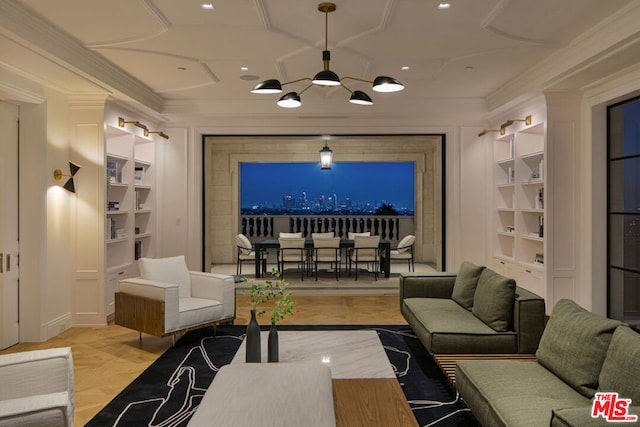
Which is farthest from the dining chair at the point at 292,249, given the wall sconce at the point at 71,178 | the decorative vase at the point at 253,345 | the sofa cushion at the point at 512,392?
the sofa cushion at the point at 512,392

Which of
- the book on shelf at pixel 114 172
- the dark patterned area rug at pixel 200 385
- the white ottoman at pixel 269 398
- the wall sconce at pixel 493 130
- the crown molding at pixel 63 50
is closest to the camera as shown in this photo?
the white ottoman at pixel 269 398

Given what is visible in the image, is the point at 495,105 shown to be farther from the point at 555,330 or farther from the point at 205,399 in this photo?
the point at 205,399

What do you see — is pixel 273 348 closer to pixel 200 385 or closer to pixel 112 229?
pixel 200 385

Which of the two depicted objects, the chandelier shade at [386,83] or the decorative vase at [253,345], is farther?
the chandelier shade at [386,83]

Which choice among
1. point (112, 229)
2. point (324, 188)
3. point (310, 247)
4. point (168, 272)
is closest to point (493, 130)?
point (310, 247)

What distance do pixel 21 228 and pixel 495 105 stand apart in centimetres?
596

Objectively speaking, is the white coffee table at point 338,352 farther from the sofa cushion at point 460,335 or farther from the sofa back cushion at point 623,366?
the sofa back cushion at point 623,366

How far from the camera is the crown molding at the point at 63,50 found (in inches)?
137

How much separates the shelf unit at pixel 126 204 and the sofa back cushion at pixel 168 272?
0.92 metres

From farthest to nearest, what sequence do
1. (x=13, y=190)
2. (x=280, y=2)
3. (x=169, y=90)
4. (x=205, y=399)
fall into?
(x=169, y=90) < (x=13, y=190) < (x=280, y=2) < (x=205, y=399)

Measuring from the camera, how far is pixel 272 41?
14.5ft

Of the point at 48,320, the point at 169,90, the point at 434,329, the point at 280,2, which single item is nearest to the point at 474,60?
the point at 280,2

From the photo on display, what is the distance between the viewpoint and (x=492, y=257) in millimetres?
7070

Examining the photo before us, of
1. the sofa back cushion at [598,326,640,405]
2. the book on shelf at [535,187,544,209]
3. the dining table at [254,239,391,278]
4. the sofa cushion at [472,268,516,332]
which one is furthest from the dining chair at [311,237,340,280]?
the sofa back cushion at [598,326,640,405]
